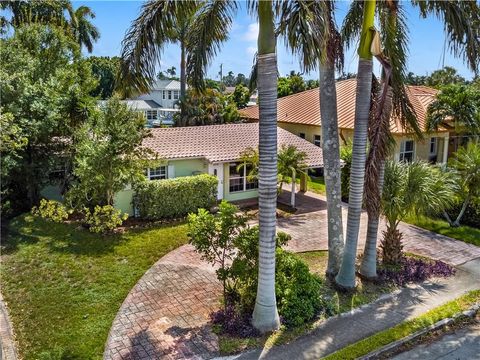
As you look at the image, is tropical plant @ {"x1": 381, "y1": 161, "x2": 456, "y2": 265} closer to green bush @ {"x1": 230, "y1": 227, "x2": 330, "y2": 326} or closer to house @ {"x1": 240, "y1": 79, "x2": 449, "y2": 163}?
green bush @ {"x1": 230, "y1": 227, "x2": 330, "y2": 326}

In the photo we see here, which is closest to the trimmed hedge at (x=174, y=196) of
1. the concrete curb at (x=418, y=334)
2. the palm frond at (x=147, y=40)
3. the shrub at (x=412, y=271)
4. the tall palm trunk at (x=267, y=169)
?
the palm frond at (x=147, y=40)

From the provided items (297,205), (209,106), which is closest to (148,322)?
(297,205)

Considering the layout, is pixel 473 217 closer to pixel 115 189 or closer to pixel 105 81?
pixel 115 189

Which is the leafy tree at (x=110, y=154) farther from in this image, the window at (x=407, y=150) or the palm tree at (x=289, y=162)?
the window at (x=407, y=150)

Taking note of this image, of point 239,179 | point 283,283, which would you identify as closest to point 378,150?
point 283,283

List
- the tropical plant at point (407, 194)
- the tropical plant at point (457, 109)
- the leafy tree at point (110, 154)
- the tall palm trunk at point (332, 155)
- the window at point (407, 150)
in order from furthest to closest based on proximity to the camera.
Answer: the window at point (407, 150) → the tropical plant at point (457, 109) → the leafy tree at point (110, 154) → the tropical plant at point (407, 194) → the tall palm trunk at point (332, 155)
